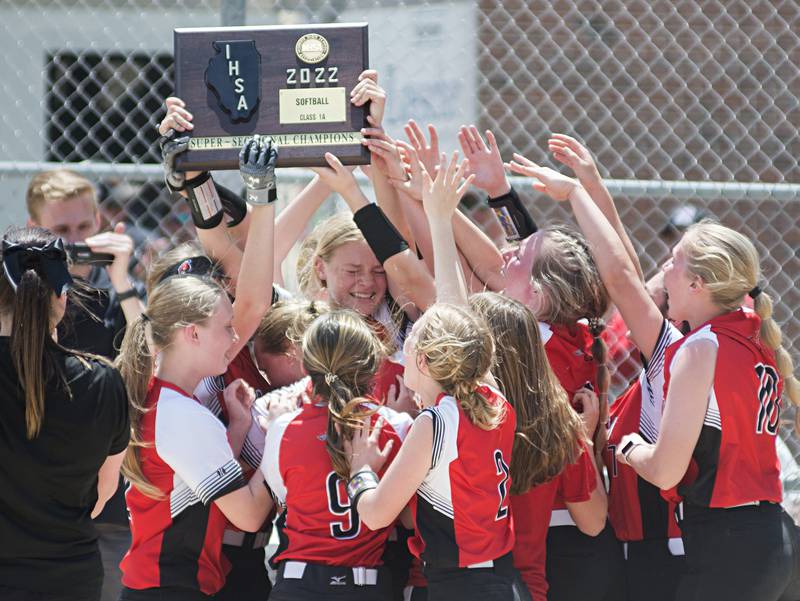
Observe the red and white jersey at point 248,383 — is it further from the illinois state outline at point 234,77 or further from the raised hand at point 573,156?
the raised hand at point 573,156

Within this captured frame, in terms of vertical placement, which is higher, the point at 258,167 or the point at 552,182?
the point at 258,167

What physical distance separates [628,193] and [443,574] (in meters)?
2.18

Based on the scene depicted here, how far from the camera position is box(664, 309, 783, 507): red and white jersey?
2770 millimetres

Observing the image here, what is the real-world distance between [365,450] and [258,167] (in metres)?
0.82

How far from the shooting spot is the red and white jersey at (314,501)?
104 inches

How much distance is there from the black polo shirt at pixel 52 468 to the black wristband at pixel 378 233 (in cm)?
91

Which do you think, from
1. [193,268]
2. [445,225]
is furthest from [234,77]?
[445,225]

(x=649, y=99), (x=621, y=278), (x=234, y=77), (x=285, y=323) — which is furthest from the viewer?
(x=649, y=99)

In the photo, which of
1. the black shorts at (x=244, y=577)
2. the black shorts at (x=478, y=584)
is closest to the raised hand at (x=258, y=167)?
the black shorts at (x=244, y=577)

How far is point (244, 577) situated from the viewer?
2906 millimetres

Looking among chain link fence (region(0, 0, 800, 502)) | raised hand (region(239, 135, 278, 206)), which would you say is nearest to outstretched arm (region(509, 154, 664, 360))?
raised hand (region(239, 135, 278, 206))

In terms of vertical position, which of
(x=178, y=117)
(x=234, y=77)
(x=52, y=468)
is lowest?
(x=52, y=468)

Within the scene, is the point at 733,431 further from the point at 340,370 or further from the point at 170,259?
the point at 170,259

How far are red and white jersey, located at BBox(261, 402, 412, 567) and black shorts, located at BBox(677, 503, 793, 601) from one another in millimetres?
874
